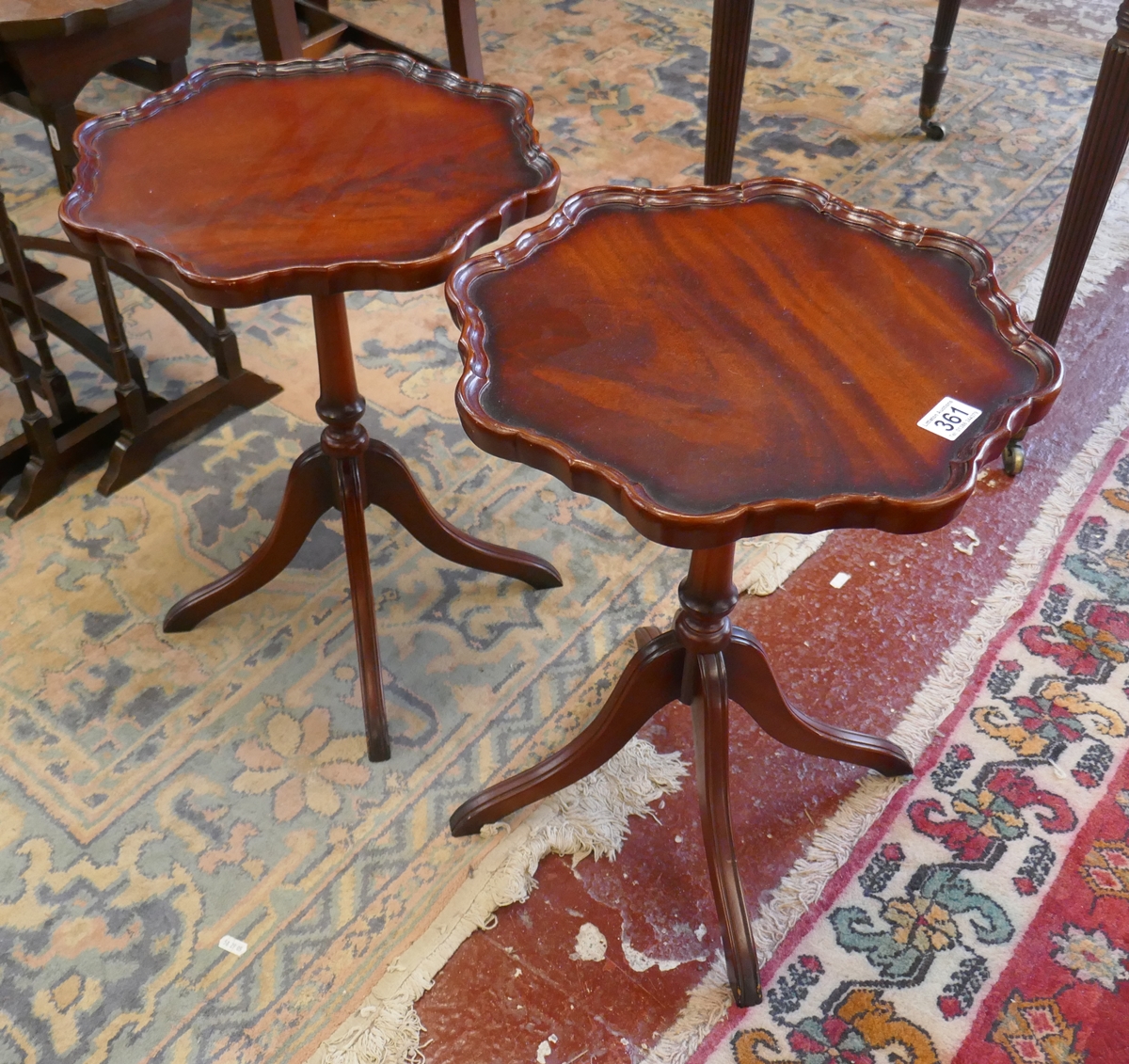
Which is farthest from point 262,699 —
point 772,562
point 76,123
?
point 76,123

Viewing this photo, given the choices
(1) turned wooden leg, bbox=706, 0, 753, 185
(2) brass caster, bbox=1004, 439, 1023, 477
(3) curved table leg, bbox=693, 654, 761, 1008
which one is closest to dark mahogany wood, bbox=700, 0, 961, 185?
(1) turned wooden leg, bbox=706, 0, 753, 185

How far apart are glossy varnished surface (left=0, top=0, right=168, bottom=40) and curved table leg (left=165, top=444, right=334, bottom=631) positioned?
2.16 ft

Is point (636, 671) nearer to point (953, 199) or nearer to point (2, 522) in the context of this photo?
point (2, 522)

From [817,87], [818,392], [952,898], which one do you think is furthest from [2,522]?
[817,87]

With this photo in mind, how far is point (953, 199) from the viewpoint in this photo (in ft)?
8.40

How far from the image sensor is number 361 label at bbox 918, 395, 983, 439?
3.11 ft

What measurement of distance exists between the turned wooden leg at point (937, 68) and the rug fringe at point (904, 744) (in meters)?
1.08

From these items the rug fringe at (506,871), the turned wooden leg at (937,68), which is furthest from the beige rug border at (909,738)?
the turned wooden leg at (937,68)

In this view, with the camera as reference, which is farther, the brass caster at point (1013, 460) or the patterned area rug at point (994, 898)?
the brass caster at point (1013, 460)

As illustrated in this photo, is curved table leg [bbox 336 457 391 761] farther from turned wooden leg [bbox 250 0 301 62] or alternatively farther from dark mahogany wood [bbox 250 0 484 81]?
turned wooden leg [bbox 250 0 301 62]

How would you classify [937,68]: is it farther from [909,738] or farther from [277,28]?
[909,738]

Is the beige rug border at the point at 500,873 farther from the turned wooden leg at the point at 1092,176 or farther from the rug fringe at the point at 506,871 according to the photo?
the turned wooden leg at the point at 1092,176

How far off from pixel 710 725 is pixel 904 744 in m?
0.38

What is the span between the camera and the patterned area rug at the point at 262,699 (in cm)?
126
